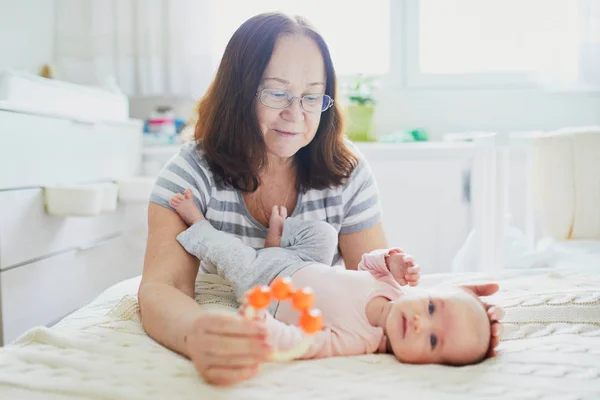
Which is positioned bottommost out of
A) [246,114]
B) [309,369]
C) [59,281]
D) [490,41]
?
[59,281]

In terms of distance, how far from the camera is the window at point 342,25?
280 centimetres

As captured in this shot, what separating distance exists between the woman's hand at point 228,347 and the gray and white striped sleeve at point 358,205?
70cm

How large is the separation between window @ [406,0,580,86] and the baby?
6.15 ft

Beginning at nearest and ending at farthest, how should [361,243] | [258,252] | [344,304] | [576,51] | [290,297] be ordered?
[290,297]
[344,304]
[258,252]
[361,243]
[576,51]

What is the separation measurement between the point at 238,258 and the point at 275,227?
0.20 metres

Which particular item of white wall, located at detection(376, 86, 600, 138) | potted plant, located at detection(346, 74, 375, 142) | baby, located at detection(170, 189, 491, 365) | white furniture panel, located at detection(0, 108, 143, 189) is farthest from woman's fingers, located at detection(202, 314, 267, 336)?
white wall, located at detection(376, 86, 600, 138)

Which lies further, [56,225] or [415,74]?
[415,74]

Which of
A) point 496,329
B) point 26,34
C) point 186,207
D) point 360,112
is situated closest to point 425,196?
point 360,112

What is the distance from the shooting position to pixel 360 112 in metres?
2.56

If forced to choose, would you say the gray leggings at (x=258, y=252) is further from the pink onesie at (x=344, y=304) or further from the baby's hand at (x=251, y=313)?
the baby's hand at (x=251, y=313)

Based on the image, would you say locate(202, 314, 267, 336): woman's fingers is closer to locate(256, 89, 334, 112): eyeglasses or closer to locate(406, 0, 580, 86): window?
locate(256, 89, 334, 112): eyeglasses

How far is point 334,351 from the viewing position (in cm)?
96

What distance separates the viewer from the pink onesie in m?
0.96

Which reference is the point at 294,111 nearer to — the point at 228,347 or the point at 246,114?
the point at 246,114
